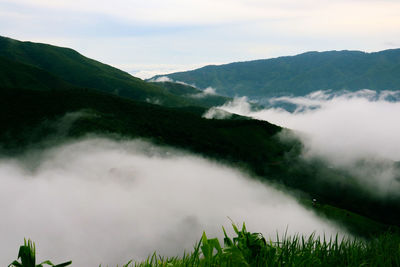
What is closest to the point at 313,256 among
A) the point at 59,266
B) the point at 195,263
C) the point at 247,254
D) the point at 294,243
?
the point at 294,243

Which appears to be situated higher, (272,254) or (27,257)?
(27,257)

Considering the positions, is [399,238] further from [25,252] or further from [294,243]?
[25,252]

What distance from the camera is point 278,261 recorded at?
4.91 metres

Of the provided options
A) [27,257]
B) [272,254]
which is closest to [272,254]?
[272,254]

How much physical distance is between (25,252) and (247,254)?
9.70 ft

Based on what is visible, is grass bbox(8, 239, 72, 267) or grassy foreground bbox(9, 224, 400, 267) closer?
grass bbox(8, 239, 72, 267)

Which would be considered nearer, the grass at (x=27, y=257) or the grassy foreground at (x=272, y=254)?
the grass at (x=27, y=257)

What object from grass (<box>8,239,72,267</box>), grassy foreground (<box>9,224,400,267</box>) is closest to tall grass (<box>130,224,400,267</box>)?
grassy foreground (<box>9,224,400,267</box>)

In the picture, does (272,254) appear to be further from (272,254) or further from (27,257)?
(27,257)

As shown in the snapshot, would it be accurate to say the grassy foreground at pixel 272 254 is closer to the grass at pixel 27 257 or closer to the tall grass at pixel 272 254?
the tall grass at pixel 272 254

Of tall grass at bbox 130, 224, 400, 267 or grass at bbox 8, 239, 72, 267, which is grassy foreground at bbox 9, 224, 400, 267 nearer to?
tall grass at bbox 130, 224, 400, 267

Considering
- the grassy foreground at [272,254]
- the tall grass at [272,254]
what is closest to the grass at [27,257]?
the grassy foreground at [272,254]

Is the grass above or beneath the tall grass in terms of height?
above

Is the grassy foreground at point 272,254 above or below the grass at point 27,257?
below
